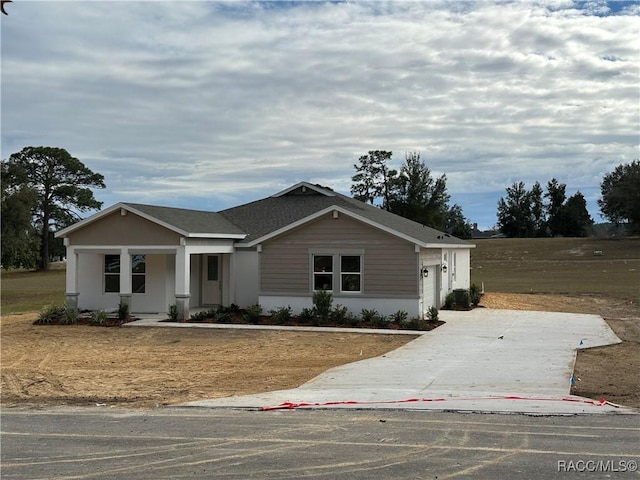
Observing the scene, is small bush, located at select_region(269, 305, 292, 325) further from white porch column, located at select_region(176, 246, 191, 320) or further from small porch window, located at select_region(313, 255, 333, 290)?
white porch column, located at select_region(176, 246, 191, 320)

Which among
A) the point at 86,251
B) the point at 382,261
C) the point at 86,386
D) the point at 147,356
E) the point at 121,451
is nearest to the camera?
the point at 121,451

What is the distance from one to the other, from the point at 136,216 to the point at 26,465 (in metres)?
16.3

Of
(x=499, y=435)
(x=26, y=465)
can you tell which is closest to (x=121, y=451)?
(x=26, y=465)

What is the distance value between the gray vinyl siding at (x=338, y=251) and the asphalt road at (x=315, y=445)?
477 inches

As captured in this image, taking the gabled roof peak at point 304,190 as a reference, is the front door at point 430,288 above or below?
below

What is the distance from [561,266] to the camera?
188 ft

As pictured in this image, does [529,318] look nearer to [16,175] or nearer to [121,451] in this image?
[121,451]

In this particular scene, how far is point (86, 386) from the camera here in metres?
12.0

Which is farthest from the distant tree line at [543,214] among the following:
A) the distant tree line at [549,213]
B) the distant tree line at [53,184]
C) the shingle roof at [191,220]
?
the shingle roof at [191,220]

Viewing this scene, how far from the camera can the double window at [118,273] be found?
2402 centimetres

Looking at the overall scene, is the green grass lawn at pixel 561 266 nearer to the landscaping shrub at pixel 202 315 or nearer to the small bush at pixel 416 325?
the small bush at pixel 416 325

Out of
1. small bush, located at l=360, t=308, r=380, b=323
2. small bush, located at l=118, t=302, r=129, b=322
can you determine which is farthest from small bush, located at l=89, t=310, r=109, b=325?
small bush, located at l=360, t=308, r=380, b=323

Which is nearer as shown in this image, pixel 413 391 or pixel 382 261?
pixel 413 391

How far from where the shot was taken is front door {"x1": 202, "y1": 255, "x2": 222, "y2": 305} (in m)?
25.5
